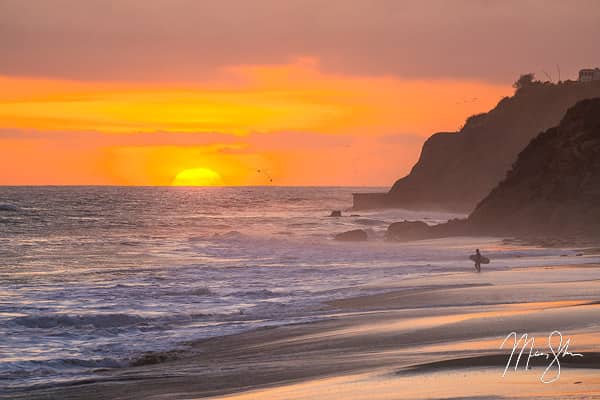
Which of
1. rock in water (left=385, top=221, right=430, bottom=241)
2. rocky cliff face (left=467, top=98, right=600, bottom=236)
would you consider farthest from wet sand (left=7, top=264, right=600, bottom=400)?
rock in water (left=385, top=221, right=430, bottom=241)

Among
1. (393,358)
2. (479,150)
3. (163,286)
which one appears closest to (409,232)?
(163,286)

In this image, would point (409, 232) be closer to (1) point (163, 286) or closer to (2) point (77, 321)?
(1) point (163, 286)

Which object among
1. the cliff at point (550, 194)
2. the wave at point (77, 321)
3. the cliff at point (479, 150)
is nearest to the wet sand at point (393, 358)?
the wave at point (77, 321)

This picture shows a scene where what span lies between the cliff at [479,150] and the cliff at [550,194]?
67.2 m

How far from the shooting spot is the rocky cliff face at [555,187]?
178 feet

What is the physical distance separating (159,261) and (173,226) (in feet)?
167

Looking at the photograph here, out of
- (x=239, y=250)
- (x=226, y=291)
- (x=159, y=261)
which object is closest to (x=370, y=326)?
(x=226, y=291)

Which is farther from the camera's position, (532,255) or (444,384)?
(532,255)

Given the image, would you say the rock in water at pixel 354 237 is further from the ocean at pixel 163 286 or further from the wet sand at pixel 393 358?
the wet sand at pixel 393 358

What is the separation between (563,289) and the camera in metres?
21.1

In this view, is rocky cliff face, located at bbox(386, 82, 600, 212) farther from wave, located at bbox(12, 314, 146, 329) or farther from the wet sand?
wave, located at bbox(12, 314, 146, 329)

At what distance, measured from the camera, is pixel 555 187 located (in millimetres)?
57938

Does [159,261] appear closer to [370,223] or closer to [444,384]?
[444,384]

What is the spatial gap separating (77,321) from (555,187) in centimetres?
4394
